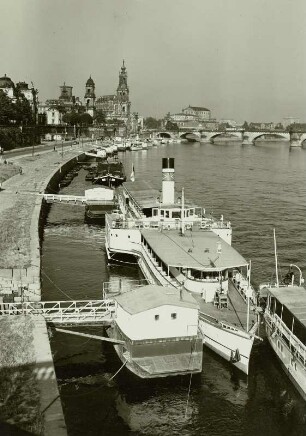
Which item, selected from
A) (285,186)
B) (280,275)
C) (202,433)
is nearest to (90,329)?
(202,433)

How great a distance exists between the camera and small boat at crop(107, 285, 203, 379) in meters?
20.4

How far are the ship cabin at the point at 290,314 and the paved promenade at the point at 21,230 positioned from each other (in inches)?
425

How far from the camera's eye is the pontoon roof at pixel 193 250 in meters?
25.7

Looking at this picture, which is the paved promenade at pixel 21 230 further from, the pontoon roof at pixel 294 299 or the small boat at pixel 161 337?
the pontoon roof at pixel 294 299

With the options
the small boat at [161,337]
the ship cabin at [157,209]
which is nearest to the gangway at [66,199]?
the ship cabin at [157,209]

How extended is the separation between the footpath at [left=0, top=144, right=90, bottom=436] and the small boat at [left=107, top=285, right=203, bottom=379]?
10.4 feet

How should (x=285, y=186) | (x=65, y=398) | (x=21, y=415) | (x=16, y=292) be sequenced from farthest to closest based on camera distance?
1. (x=285, y=186)
2. (x=16, y=292)
3. (x=65, y=398)
4. (x=21, y=415)

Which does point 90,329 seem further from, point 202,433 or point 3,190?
point 3,190

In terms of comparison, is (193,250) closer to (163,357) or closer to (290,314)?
(290,314)

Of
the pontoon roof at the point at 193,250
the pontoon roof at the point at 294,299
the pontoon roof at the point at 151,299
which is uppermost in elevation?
the pontoon roof at the point at 193,250

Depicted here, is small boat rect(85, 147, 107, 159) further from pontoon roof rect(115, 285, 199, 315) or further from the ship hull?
the ship hull

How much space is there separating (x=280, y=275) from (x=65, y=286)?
1378 cm

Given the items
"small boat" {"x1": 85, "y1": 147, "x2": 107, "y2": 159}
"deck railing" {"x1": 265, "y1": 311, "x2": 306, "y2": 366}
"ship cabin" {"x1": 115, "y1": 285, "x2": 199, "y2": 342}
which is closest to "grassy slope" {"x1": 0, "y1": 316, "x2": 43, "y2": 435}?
"ship cabin" {"x1": 115, "y1": 285, "x2": 199, "y2": 342}

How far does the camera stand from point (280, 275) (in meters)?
35.8
